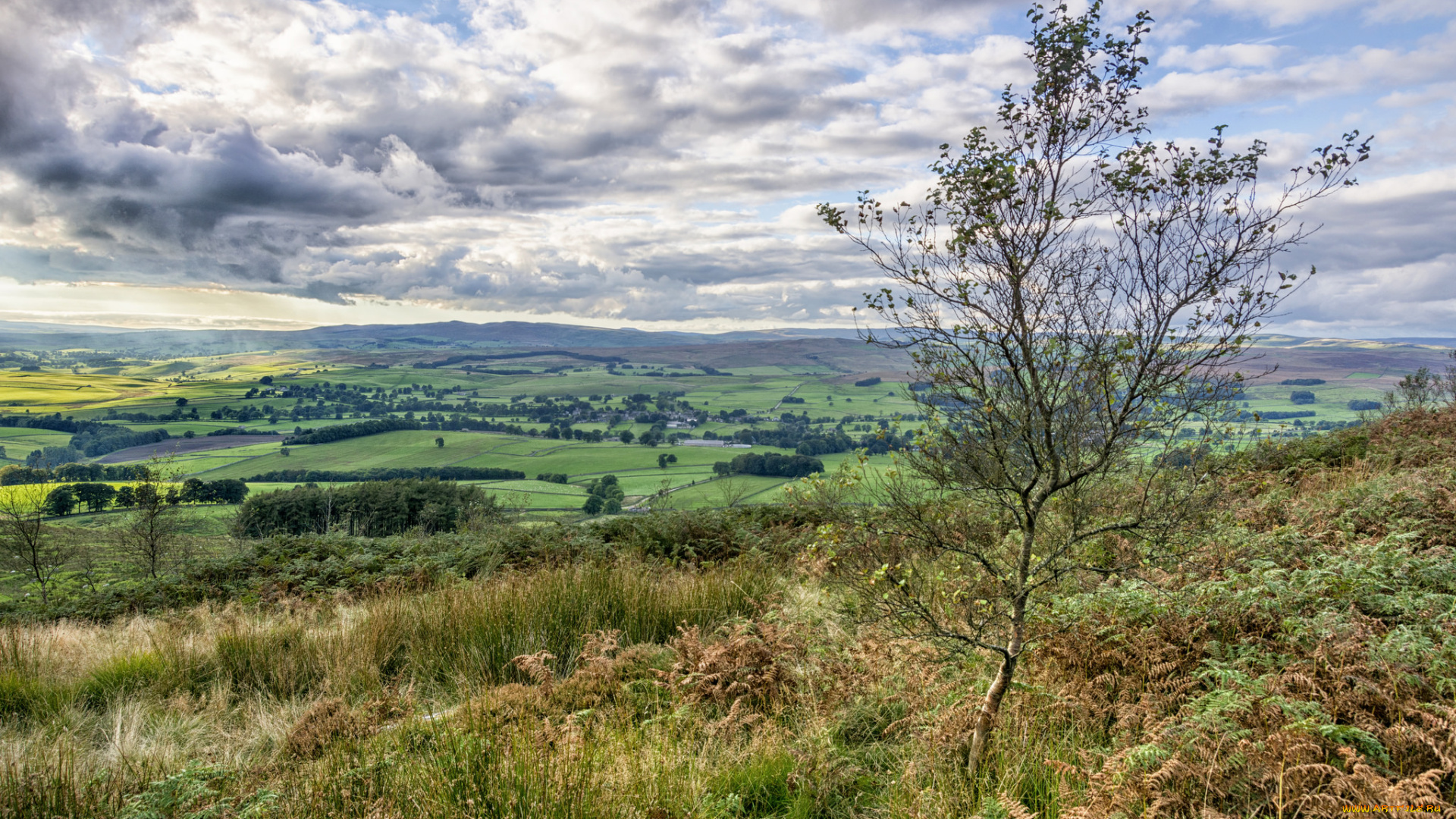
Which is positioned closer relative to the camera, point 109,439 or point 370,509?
point 370,509

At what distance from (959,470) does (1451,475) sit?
22.7 ft

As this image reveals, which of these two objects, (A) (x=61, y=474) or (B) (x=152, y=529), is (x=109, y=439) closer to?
(A) (x=61, y=474)

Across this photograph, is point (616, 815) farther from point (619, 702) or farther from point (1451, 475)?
point (1451, 475)

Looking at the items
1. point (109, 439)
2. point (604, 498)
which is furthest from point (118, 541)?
point (109, 439)

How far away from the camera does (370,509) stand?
1897 centimetres

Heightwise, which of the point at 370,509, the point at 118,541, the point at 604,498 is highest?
the point at 118,541

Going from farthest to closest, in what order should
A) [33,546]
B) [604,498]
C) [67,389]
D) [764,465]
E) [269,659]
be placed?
[67,389]
[764,465]
[604,498]
[33,546]
[269,659]

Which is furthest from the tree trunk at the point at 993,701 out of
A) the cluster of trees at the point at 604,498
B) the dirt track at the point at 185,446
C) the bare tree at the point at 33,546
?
the dirt track at the point at 185,446

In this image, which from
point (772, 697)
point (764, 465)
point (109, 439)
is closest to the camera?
point (772, 697)

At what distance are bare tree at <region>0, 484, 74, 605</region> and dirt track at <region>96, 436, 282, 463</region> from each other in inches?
Result: 1758

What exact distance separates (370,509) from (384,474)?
2986 cm

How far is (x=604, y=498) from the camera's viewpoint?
30453 mm

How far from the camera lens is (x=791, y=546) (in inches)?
405

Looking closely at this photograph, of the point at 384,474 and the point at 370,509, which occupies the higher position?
the point at 370,509
